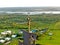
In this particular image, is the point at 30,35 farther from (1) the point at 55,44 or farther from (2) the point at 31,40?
(1) the point at 55,44

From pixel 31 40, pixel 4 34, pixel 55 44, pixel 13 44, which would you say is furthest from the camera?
pixel 4 34

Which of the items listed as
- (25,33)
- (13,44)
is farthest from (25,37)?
(13,44)

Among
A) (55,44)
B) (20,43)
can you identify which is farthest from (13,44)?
(20,43)

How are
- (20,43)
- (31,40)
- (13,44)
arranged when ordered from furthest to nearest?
(13,44) → (20,43) → (31,40)

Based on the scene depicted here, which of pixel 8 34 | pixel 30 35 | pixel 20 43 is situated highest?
pixel 30 35

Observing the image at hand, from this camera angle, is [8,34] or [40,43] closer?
[40,43]

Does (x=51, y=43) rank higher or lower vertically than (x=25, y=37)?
lower

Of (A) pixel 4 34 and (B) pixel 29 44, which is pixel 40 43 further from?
(B) pixel 29 44

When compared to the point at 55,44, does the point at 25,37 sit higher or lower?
higher

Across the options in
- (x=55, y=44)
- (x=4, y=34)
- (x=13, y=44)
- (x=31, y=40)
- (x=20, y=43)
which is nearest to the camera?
(x=31, y=40)
